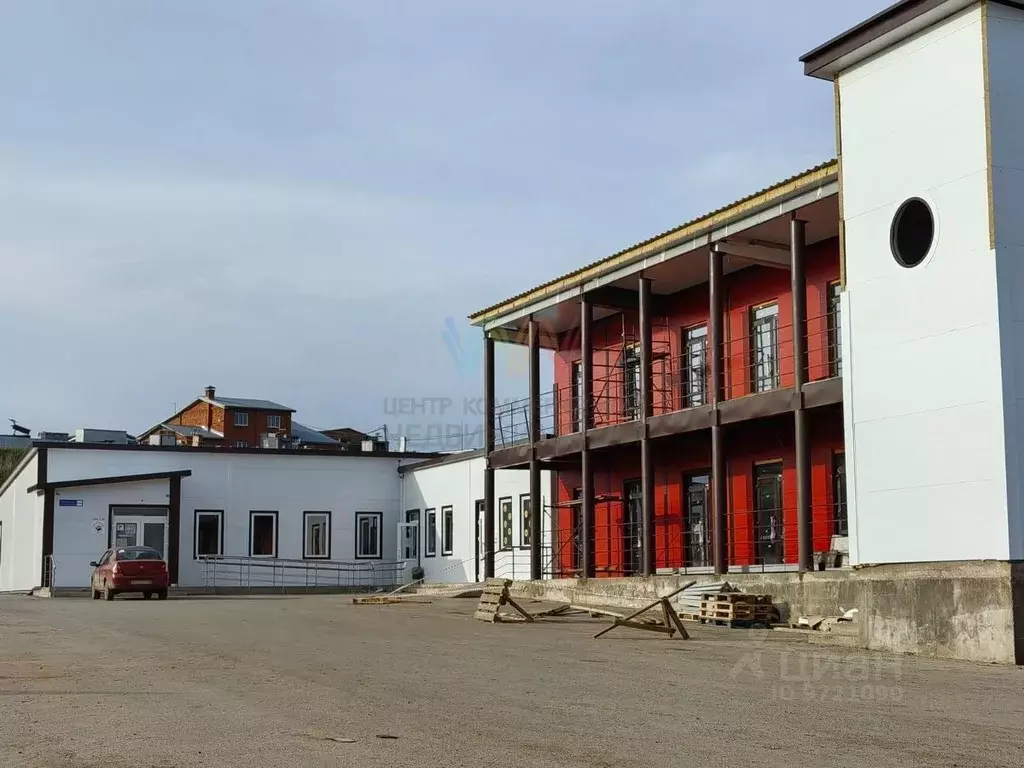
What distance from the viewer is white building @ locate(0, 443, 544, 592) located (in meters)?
36.4

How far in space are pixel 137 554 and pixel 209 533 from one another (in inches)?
314

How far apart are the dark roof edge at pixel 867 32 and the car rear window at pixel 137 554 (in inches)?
791

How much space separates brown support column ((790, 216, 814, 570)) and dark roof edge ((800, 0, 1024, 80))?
A: 3.15 metres

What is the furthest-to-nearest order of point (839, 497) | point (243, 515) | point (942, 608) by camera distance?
point (243, 515) → point (839, 497) → point (942, 608)

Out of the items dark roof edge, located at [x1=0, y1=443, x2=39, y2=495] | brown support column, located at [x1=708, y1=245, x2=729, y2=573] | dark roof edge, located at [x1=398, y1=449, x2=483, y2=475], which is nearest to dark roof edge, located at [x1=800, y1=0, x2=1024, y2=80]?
brown support column, located at [x1=708, y1=245, x2=729, y2=573]

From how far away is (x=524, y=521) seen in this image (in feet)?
104

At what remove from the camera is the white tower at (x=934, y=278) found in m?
14.4

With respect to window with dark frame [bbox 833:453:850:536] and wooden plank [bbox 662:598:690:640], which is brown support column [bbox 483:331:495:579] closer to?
window with dark frame [bbox 833:453:850:536]

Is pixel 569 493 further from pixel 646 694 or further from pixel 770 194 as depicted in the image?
pixel 646 694

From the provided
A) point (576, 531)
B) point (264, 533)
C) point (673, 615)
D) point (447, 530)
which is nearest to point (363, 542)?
point (264, 533)

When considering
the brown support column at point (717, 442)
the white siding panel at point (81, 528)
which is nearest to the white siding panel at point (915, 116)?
the brown support column at point (717, 442)

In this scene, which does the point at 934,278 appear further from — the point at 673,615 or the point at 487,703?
the point at 487,703

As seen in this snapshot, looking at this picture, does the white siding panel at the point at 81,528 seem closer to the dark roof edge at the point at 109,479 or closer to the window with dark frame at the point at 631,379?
the dark roof edge at the point at 109,479

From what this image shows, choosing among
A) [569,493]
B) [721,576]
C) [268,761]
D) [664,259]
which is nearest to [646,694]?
[268,761]
